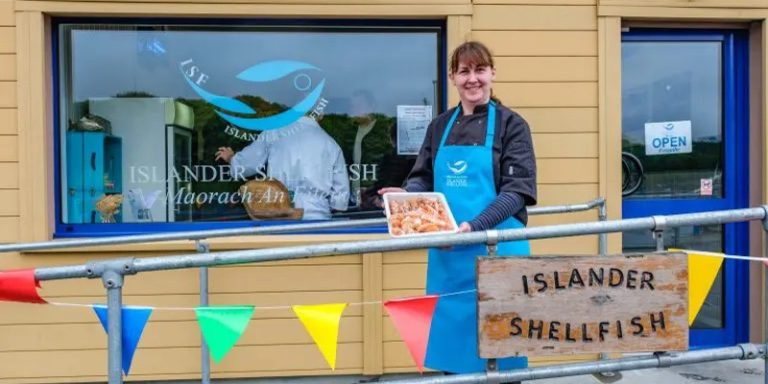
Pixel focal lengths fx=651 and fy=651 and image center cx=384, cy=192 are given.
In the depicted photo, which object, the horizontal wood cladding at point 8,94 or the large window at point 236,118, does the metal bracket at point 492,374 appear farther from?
the horizontal wood cladding at point 8,94

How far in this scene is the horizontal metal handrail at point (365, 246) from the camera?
6.33 feet

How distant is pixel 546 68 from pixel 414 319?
2.44 meters

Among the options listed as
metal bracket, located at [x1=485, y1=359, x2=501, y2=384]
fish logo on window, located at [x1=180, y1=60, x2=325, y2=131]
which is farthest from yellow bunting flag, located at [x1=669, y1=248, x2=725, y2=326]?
fish logo on window, located at [x1=180, y1=60, x2=325, y2=131]

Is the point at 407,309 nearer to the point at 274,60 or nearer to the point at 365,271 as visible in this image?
the point at 365,271

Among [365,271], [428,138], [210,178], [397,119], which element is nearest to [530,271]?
[428,138]

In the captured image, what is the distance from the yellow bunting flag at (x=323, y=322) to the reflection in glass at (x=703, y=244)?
287 cm

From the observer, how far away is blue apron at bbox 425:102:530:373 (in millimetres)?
2504

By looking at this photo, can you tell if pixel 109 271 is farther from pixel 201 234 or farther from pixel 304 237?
pixel 304 237

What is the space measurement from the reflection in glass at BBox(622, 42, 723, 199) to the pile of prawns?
2468 mm

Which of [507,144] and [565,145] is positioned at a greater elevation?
[565,145]

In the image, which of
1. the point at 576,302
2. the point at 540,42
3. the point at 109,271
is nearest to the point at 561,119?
the point at 540,42

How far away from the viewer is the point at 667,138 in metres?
4.44

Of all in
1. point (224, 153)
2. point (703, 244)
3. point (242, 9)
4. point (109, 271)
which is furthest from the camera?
point (703, 244)

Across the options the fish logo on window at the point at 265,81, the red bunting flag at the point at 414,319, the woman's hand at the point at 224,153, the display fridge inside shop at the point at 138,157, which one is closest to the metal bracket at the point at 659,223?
the red bunting flag at the point at 414,319
